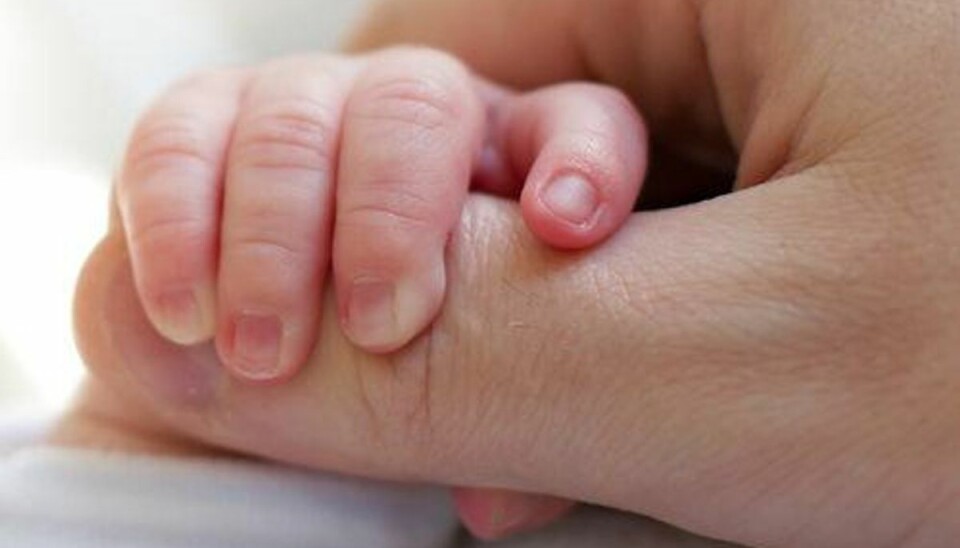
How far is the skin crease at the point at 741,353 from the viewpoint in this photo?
56 centimetres

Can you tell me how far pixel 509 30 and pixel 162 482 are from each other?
0.34 metres

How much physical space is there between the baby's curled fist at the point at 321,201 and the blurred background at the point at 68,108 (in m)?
0.20

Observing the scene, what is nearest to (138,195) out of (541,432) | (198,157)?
(198,157)

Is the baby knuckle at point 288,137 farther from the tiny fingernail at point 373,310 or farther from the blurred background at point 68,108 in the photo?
the blurred background at point 68,108

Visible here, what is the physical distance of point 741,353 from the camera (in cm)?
58

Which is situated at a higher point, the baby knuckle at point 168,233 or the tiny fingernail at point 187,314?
the baby knuckle at point 168,233

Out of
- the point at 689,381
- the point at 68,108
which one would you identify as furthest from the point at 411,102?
the point at 68,108

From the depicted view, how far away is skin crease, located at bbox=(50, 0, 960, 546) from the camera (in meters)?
0.56

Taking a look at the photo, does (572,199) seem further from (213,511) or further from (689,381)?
(213,511)

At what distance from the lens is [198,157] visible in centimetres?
66

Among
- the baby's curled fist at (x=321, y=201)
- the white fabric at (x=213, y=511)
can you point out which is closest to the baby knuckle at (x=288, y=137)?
the baby's curled fist at (x=321, y=201)

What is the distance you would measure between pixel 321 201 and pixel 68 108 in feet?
1.48

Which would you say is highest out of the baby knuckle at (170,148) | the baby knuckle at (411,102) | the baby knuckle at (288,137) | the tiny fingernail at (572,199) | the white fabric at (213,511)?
the baby knuckle at (411,102)

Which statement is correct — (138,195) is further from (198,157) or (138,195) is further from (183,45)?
(183,45)
